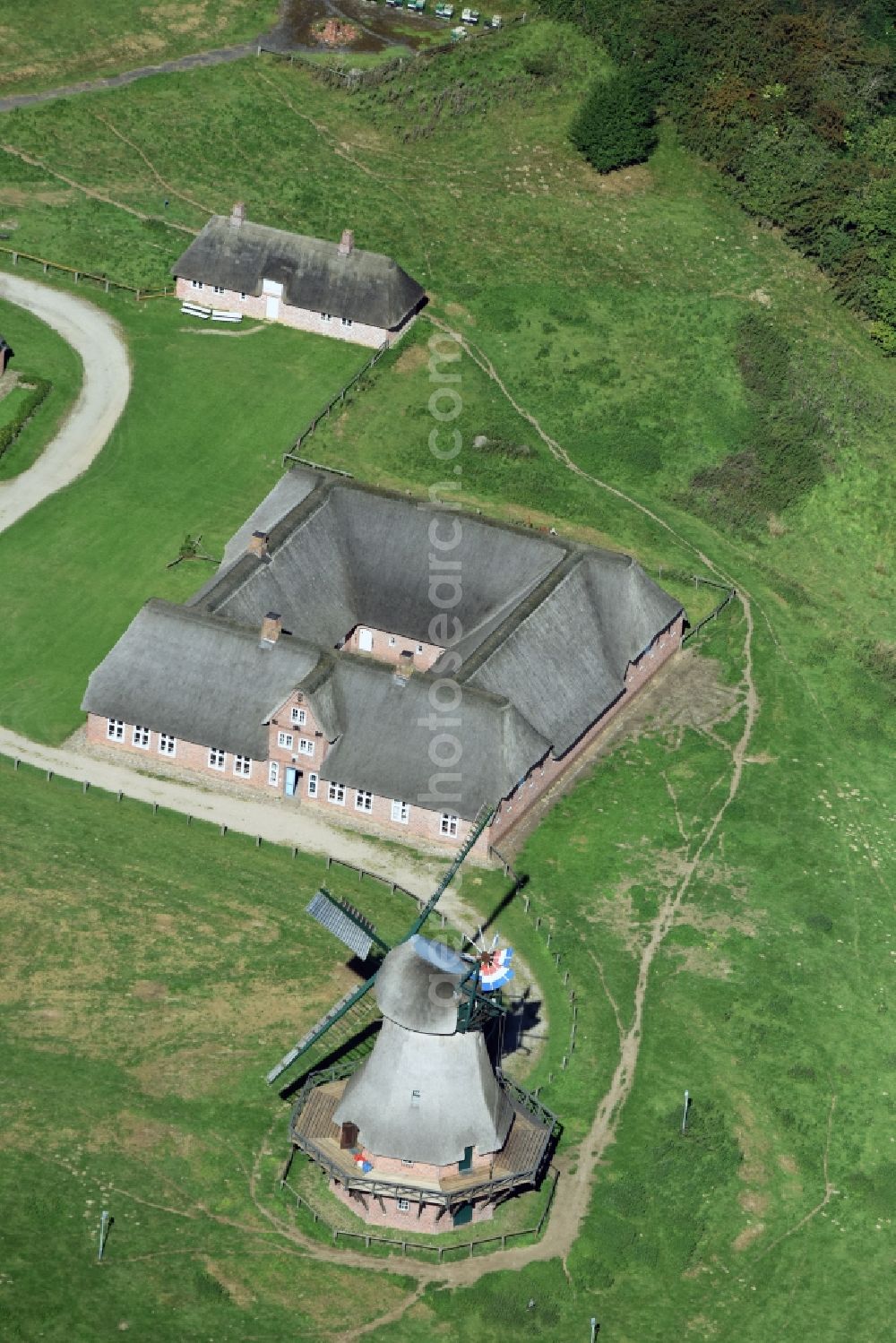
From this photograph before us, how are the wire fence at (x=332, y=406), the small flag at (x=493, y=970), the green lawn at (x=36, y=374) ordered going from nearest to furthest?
the small flag at (x=493, y=970) → the green lawn at (x=36, y=374) → the wire fence at (x=332, y=406)

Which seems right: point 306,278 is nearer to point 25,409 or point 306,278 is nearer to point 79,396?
point 79,396

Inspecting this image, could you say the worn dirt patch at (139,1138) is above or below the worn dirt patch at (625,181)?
below

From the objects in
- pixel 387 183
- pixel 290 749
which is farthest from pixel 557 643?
pixel 387 183

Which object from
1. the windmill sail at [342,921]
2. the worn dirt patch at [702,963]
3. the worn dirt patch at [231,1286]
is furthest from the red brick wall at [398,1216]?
the worn dirt patch at [702,963]

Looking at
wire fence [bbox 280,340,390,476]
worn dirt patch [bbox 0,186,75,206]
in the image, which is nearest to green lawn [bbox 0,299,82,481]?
worn dirt patch [bbox 0,186,75,206]

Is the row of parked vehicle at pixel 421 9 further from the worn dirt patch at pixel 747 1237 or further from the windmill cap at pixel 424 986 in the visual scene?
the worn dirt patch at pixel 747 1237

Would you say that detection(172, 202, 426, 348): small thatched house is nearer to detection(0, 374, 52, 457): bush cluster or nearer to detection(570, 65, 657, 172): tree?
detection(0, 374, 52, 457): bush cluster
